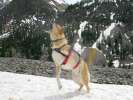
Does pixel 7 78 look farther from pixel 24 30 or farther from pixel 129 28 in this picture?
pixel 129 28

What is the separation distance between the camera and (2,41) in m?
28.9

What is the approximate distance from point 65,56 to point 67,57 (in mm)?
44

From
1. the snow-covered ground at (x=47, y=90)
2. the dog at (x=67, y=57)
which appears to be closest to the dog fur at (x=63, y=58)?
the dog at (x=67, y=57)

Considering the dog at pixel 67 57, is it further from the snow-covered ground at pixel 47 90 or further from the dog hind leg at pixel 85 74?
the snow-covered ground at pixel 47 90

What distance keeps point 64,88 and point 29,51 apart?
66.5ft

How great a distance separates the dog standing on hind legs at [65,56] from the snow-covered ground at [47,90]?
384 millimetres

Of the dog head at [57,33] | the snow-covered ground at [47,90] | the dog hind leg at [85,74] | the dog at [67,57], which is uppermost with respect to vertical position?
the dog head at [57,33]

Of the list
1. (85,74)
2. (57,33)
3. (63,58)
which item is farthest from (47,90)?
(57,33)

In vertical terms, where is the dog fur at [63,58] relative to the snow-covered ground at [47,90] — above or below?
above

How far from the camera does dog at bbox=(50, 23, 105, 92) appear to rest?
6445 mm

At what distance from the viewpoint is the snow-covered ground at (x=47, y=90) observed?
687cm

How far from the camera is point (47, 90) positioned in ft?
24.2

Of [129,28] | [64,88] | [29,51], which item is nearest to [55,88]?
[64,88]

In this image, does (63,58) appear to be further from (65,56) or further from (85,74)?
(85,74)
